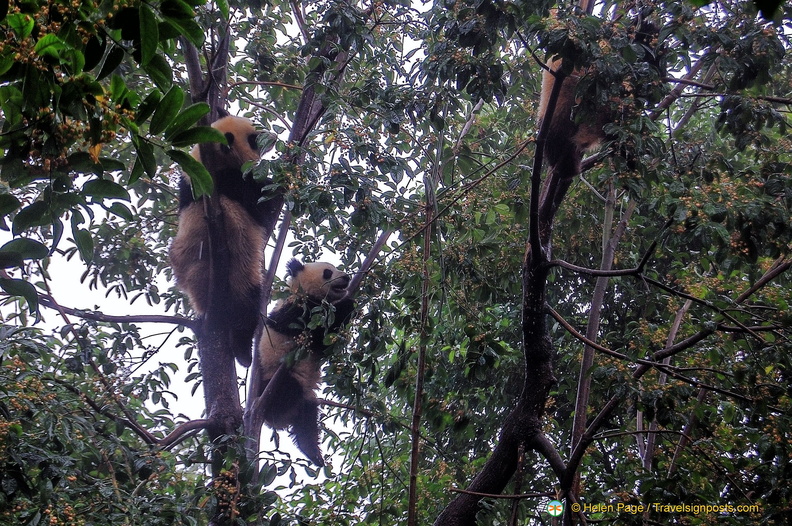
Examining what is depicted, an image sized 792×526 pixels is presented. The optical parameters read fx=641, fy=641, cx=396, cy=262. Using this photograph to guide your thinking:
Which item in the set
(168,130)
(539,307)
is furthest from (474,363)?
(168,130)

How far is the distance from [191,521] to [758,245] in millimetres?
2746

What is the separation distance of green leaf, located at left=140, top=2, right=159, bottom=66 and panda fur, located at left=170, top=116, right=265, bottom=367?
2741mm

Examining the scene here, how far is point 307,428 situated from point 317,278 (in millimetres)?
1845

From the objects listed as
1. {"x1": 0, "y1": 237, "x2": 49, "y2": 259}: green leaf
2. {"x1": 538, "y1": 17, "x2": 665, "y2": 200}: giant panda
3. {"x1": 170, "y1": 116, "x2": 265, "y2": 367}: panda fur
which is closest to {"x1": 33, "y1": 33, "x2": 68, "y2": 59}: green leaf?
{"x1": 0, "y1": 237, "x2": 49, "y2": 259}: green leaf

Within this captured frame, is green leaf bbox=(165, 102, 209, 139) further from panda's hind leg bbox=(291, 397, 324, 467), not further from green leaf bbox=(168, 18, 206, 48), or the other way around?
panda's hind leg bbox=(291, 397, 324, 467)

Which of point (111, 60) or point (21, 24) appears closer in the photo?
point (21, 24)

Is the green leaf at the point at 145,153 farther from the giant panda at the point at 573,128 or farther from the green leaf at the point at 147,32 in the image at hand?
the giant panda at the point at 573,128

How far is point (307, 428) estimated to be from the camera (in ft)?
18.0

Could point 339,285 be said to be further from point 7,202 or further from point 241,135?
point 7,202

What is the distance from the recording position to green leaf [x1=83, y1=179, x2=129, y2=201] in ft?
5.47

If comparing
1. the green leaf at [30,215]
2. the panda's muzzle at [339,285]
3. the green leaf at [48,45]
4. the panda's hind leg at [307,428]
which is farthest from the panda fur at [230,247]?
the green leaf at [48,45]

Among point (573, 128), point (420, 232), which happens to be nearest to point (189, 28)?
point (420, 232)

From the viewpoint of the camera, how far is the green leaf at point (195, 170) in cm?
146

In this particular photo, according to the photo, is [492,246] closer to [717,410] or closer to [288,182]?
[288,182]
